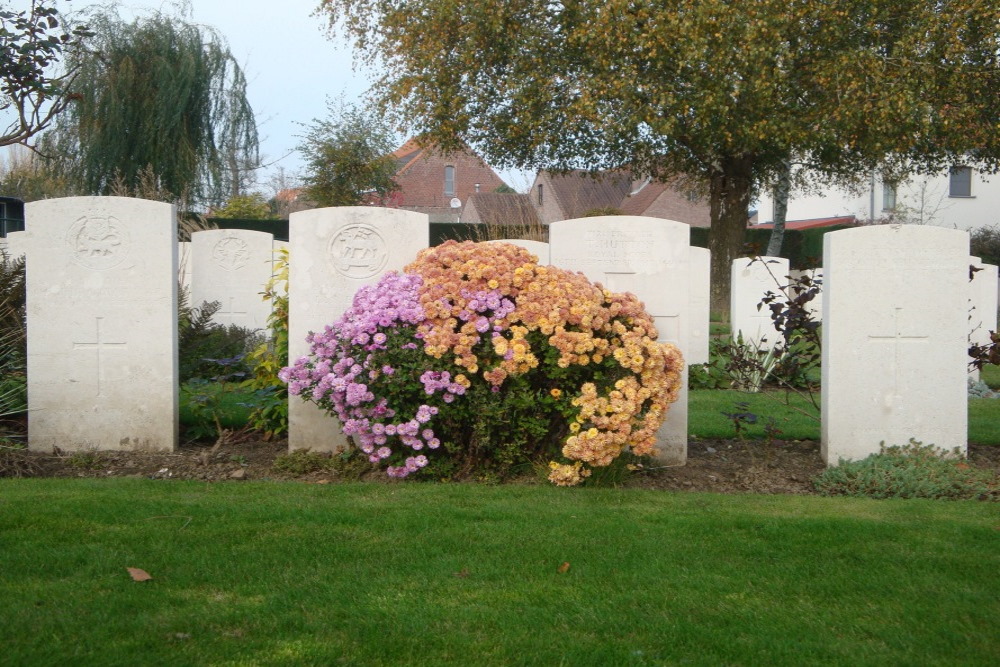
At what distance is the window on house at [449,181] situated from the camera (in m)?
55.4

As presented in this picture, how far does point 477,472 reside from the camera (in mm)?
5672

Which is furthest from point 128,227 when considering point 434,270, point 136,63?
point 136,63

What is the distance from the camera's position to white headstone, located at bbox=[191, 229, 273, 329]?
11.8 m

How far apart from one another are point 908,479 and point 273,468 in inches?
155

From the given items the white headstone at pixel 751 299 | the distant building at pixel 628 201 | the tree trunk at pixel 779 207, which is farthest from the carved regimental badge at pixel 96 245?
the distant building at pixel 628 201

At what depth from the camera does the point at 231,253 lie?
11.9m

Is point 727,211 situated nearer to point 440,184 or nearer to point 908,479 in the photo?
point 908,479

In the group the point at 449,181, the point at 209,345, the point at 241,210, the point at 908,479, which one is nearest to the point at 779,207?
the point at 241,210

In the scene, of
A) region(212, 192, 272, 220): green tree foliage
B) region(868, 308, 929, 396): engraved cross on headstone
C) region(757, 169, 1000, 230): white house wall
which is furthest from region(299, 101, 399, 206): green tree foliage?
region(868, 308, 929, 396): engraved cross on headstone

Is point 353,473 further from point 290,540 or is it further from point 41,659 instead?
point 41,659

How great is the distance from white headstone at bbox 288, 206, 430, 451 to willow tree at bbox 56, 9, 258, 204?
17.0 m

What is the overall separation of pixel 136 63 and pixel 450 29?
8.71m

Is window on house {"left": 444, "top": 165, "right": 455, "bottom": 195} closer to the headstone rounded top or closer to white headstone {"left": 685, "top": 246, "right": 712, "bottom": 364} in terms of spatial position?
white headstone {"left": 685, "top": 246, "right": 712, "bottom": 364}

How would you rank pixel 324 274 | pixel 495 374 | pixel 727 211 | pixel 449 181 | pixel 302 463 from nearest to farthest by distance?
1. pixel 495 374
2. pixel 302 463
3. pixel 324 274
4. pixel 727 211
5. pixel 449 181
